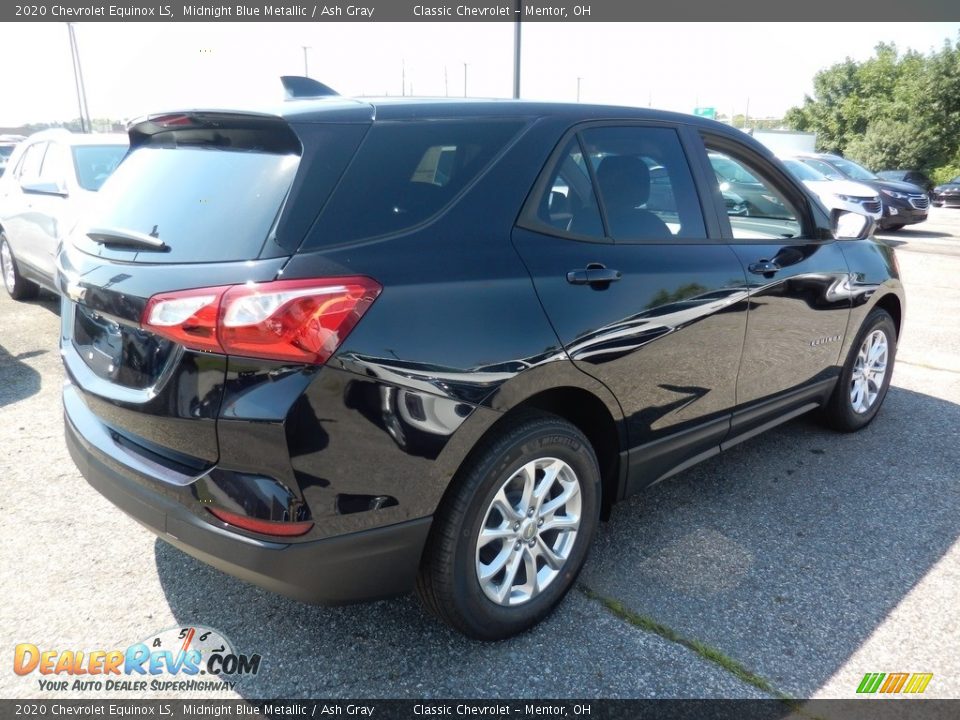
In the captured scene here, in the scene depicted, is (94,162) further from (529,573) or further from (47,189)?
(529,573)

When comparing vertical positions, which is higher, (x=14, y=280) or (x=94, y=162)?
(x=94, y=162)

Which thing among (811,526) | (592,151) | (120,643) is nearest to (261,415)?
(120,643)

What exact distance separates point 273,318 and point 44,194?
5.32 m

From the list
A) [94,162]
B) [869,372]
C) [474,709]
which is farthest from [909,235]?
[474,709]

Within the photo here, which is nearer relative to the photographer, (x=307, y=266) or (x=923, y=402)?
(x=307, y=266)

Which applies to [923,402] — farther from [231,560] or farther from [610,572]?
[231,560]

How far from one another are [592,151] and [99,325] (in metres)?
1.81

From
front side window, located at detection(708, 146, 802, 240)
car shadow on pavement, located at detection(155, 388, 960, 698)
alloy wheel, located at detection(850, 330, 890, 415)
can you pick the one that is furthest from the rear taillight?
alloy wheel, located at detection(850, 330, 890, 415)

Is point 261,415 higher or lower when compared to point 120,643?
higher

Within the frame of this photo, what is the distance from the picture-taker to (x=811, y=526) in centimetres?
339

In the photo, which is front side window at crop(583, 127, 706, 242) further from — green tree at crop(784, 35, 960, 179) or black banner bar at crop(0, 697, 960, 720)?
green tree at crop(784, 35, 960, 179)

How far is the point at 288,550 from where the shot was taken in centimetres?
201

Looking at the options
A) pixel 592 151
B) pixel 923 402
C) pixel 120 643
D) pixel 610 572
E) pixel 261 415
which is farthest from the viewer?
pixel 923 402

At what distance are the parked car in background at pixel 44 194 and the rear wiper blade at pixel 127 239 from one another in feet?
12.7
